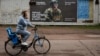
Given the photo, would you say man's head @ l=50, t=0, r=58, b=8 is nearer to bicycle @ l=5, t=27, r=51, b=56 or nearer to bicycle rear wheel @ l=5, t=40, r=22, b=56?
bicycle @ l=5, t=27, r=51, b=56

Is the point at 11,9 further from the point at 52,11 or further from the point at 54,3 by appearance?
the point at 54,3

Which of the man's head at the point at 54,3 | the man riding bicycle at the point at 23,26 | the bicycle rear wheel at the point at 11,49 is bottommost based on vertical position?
the bicycle rear wheel at the point at 11,49

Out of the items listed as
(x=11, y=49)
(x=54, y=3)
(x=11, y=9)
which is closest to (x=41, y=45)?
(x=11, y=49)

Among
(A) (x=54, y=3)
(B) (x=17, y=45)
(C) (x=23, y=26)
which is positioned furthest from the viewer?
(A) (x=54, y=3)

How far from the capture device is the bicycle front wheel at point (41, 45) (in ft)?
42.9

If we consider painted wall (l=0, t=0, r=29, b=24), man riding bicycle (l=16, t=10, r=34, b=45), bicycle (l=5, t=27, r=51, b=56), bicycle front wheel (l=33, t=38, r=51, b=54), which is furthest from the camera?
painted wall (l=0, t=0, r=29, b=24)

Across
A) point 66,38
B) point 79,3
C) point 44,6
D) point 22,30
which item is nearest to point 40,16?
point 44,6

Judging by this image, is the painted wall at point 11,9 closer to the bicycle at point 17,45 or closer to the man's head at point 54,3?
the man's head at point 54,3

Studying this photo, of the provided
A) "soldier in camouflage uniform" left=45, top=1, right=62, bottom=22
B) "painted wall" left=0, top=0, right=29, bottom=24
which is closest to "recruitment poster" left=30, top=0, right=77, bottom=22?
"soldier in camouflage uniform" left=45, top=1, right=62, bottom=22

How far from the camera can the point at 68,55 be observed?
42.6ft

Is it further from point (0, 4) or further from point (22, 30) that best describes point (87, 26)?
→ point (22, 30)

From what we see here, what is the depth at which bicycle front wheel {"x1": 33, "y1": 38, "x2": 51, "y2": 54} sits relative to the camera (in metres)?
13.1

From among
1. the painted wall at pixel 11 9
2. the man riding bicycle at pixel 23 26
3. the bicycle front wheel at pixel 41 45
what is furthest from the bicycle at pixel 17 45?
the painted wall at pixel 11 9

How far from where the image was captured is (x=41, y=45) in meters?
13.1
